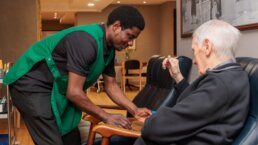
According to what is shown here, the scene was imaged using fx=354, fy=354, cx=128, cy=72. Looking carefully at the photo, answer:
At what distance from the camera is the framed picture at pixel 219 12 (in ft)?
5.45

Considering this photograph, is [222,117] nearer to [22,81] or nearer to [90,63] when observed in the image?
[90,63]

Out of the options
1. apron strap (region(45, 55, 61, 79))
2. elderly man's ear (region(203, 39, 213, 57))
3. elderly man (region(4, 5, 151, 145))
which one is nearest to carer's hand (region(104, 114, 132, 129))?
elderly man (region(4, 5, 151, 145))

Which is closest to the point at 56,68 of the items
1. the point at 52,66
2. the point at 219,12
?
the point at 52,66

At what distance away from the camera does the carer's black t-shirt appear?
67.7 inches

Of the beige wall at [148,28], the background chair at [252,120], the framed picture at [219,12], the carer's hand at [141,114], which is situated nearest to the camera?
the background chair at [252,120]

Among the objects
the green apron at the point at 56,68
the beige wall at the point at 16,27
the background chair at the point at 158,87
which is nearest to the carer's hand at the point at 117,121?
the background chair at the point at 158,87

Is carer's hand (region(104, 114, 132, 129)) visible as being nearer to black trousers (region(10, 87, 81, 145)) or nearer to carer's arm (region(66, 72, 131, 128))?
carer's arm (region(66, 72, 131, 128))

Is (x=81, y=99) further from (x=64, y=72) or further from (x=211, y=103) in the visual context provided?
(x=211, y=103)

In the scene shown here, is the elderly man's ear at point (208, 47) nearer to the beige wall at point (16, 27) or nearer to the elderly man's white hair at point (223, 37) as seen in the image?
the elderly man's white hair at point (223, 37)

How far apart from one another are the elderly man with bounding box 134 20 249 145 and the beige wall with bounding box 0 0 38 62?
14.5 feet

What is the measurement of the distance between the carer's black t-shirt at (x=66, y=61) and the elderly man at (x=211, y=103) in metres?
0.52

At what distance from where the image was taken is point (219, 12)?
78.7 inches

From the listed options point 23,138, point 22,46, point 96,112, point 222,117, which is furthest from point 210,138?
point 22,46

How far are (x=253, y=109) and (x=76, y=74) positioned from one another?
2.75ft
